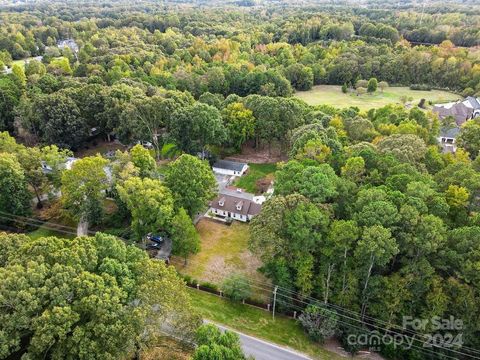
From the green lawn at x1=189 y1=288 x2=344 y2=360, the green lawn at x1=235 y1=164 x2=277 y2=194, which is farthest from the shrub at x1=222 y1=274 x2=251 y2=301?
the green lawn at x1=235 y1=164 x2=277 y2=194

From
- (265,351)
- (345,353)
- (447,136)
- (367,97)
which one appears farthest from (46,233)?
(367,97)

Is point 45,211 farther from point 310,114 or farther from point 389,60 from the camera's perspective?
point 389,60

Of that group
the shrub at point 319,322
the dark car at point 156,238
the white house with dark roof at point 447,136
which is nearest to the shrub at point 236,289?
the shrub at point 319,322

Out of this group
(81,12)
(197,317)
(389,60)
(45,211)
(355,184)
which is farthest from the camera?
(81,12)

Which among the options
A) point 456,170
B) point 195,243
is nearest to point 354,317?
point 195,243

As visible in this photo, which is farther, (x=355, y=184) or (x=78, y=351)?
(x=355, y=184)

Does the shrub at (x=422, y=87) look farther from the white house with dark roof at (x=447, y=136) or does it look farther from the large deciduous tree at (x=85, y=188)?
the large deciduous tree at (x=85, y=188)

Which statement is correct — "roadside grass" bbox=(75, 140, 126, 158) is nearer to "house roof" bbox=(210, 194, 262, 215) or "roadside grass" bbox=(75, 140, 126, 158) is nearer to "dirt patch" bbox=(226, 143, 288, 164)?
"dirt patch" bbox=(226, 143, 288, 164)

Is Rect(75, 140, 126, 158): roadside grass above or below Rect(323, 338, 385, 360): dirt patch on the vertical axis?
above
